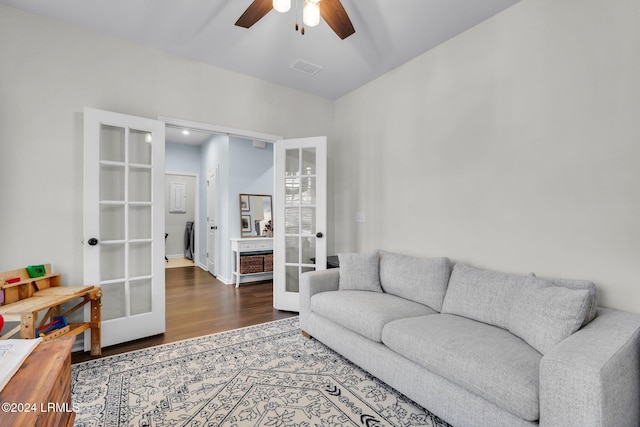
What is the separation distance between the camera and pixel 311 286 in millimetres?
2926

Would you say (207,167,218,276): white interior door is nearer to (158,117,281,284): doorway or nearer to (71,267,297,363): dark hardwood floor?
(158,117,281,284): doorway

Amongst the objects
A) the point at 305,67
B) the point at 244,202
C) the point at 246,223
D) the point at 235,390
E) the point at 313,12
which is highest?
the point at 305,67

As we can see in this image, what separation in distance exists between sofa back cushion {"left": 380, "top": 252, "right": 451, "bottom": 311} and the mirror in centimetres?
315

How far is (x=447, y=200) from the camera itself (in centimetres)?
284

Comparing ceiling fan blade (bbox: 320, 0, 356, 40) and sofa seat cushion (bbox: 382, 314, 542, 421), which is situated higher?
ceiling fan blade (bbox: 320, 0, 356, 40)

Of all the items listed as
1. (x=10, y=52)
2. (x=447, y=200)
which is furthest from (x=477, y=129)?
(x=10, y=52)

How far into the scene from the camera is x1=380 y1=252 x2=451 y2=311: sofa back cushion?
2.49 meters

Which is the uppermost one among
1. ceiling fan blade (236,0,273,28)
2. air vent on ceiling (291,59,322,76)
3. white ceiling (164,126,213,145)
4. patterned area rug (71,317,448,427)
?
white ceiling (164,126,213,145)

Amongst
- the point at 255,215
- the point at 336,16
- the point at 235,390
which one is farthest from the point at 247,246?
the point at 336,16

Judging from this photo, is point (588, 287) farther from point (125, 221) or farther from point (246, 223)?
point (246, 223)

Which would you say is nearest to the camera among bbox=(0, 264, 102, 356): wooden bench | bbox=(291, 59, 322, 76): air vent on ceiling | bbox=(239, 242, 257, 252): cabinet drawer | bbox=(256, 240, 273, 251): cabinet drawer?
bbox=(0, 264, 102, 356): wooden bench

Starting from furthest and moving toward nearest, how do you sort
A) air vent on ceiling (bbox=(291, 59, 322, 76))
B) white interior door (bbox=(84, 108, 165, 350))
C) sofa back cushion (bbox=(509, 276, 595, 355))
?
air vent on ceiling (bbox=(291, 59, 322, 76)) < white interior door (bbox=(84, 108, 165, 350)) < sofa back cushion (bbox=(509, 276, 595, 355))

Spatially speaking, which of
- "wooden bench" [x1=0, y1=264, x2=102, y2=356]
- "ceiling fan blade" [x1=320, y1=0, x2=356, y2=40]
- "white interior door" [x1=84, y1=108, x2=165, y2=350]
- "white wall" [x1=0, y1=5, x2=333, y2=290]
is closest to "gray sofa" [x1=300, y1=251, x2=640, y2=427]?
"white interior door" [x1=84, y1=108, x2=165, y2=350]

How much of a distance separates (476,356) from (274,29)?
2.86m
